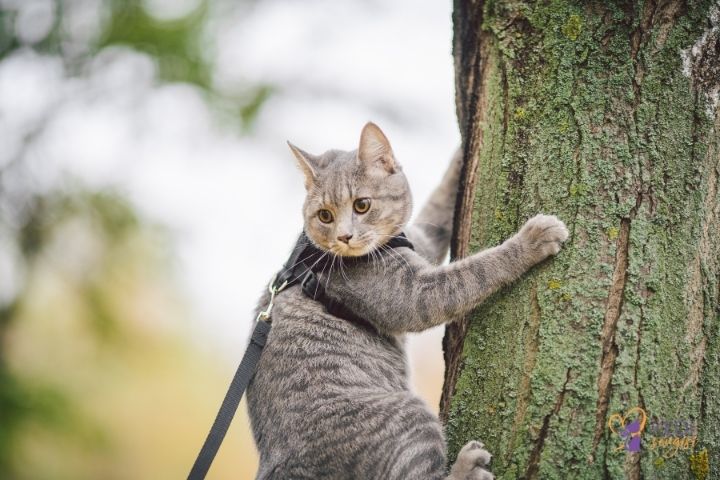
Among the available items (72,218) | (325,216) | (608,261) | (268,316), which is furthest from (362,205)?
(72,218)

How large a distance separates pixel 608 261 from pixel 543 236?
0.68 feet

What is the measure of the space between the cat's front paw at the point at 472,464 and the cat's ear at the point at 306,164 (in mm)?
1470

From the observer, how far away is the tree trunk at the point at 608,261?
5.62 ft

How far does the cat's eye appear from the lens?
2.74m

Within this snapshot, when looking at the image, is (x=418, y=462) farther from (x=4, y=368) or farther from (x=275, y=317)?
(x=4, y=368)

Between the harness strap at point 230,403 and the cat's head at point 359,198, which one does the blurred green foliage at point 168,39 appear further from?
the harness strap at point 230,403

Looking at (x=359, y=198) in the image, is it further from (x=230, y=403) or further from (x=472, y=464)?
(x=472, y=464)

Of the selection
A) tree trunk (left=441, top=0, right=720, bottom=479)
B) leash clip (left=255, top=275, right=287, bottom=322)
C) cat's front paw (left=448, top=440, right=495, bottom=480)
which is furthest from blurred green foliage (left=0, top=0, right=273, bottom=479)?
cat's front paw (left=448, top=440, right=495, bottom=480)

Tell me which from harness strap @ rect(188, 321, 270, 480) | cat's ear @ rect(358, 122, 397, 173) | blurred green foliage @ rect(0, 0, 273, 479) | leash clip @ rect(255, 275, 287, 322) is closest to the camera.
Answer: harness strap @ rect(188, 321, 270, 480)

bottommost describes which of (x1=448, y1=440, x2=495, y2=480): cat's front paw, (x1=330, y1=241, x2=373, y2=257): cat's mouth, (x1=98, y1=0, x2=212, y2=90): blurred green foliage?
(x1=448, y1=440, x2=495, y2=480): cat's front paw

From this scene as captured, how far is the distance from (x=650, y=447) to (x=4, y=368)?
18.1 feet

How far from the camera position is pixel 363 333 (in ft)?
8.20

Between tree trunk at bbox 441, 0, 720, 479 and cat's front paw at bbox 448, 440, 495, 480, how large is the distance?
0.14ft

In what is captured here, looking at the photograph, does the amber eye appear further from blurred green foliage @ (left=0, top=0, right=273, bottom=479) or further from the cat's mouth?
blurred green foliage @ (left=0, top=0, right=273, bottom=479)
